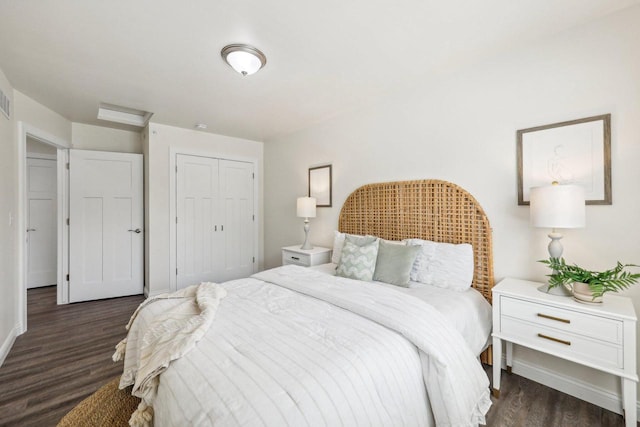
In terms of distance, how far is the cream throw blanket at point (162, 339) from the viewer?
1.17 m

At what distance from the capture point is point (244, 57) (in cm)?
206

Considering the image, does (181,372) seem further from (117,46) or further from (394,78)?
(394,78)

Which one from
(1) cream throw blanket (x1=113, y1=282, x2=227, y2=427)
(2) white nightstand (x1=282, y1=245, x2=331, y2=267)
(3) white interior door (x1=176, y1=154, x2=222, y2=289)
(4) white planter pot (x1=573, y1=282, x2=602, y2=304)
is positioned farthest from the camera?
(3) white interior door (x1=176, y1=154, x2=222, y2=289)

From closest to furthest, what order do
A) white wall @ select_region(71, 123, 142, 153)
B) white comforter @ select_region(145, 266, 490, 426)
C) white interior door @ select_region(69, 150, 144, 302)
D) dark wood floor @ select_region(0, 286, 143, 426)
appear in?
white comforter @ select_region(145, 266, 490, 426)
dark wood floor @ select_region(0, 286, 143, 426)
white interior door @ select_region(69, 150, 144, 302)
white wall @ select_region(71, 123, 142, 153)

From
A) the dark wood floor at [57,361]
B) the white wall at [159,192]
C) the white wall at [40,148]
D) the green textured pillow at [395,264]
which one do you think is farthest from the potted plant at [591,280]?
the white wall at [40,148]

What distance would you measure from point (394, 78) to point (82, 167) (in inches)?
164

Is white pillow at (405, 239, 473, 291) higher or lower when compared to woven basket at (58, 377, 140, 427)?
higher

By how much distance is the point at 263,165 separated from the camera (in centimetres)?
481

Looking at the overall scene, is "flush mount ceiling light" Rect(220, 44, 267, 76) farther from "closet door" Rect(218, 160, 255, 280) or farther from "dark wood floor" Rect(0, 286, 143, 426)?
Result: "dark wood floor" Rect(0, 286, 143, 426)

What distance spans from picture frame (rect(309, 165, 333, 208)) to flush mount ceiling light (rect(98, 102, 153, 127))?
7.21ft

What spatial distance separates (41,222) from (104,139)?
→ 1971 mm

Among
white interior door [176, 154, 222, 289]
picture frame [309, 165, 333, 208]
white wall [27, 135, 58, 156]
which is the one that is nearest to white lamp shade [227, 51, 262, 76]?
picture frame [309, 165, 333, 208]

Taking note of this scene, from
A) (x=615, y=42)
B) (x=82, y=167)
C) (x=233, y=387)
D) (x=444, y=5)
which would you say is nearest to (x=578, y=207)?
(x=615, y=42)

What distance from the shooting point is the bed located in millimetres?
956
